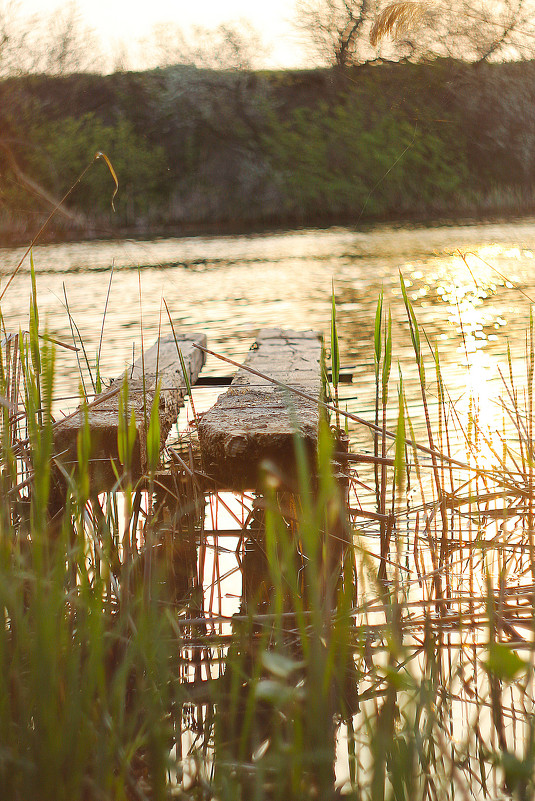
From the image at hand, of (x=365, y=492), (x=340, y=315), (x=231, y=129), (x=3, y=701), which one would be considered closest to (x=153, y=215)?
(x=231, y=129)

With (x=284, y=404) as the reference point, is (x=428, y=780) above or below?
below

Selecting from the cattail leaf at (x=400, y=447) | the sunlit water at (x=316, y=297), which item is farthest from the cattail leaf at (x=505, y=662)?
the sunlit water at (x=316, y=297)

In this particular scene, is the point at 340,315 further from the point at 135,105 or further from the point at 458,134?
the point at 135,105

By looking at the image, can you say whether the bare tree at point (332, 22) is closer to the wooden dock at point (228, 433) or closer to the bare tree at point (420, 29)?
the bare tree at point (420, 29)

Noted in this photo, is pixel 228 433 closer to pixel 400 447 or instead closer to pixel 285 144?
pixel 400 447

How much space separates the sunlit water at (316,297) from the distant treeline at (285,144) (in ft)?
17.4

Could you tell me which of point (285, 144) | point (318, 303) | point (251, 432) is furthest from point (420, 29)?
point (285, 144)

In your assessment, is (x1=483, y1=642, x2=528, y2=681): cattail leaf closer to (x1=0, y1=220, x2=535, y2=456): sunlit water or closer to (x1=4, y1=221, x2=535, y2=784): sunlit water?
(x1=4, y1=221, x2=535, y2=784): sunlit water

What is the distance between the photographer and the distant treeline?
15.4m

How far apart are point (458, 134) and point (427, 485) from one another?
16.9m

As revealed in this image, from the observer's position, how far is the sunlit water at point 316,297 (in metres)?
2.82

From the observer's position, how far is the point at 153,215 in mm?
15711

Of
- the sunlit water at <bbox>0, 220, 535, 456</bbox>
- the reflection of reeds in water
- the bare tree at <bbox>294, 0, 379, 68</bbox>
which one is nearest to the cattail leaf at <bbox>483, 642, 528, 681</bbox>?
the reflection of reeds in water

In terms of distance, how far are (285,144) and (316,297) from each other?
1501 centimetres
